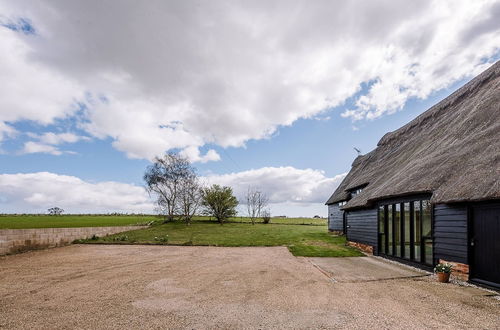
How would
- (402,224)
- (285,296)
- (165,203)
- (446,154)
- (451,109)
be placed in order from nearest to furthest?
(285,296) < (446,154) < (402,224) < (451,109) < (165,203)

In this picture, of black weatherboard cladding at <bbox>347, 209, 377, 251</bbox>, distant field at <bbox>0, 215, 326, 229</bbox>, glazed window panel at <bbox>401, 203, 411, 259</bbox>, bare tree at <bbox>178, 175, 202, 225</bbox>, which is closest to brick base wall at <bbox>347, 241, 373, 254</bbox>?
black weatherboard cladding at <bbox>347, 209, 377, 251</bbox>

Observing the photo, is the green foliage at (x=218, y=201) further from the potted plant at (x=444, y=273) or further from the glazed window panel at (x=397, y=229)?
the potted plant at (x=444, y=273)

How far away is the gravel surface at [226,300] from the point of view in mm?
5113

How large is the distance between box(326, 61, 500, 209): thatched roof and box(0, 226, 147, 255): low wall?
17040mm

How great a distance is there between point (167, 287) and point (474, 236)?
28.3ft

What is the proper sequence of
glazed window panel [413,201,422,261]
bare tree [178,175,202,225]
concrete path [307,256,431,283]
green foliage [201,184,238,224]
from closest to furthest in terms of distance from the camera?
concrete path [307,256,431,283] → glazed window panel [413,201,422,261] → bare tree [178,175,202,225] → green foliage [201,184,238,224]

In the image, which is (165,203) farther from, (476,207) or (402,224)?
(476,207)

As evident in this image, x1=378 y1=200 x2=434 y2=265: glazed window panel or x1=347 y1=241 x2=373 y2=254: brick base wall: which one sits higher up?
x1=378 y1=200 x2=434 y2=265: glazed window panel

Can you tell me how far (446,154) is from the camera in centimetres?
1027

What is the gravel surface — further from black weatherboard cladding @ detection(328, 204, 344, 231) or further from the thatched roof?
black weatherboard cladding @ detection(328, 204, 344, 231)

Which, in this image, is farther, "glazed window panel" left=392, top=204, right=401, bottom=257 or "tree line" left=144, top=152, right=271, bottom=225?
"tree line" left=144, top=152, right=271, bottom=225

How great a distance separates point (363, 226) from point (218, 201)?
24718mm

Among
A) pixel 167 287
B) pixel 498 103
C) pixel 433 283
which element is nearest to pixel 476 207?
pixel 433 283

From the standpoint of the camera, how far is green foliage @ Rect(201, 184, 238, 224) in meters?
37.2
